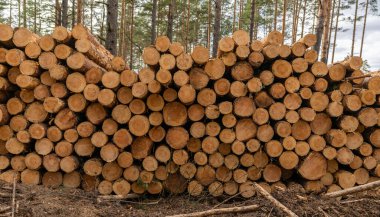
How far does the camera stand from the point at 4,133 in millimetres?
4754

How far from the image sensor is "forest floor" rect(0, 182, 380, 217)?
3.69m

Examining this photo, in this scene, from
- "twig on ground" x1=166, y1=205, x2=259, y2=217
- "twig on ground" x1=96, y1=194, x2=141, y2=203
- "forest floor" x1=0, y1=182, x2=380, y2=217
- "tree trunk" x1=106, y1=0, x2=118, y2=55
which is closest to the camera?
"twig on ground" x1=166, y1=205, x2=259, y2=217

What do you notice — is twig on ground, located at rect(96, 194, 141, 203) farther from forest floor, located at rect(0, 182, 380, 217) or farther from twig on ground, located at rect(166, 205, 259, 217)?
twig on ground, located at rect(166, 205, 259, 217)

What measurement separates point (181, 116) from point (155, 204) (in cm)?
126

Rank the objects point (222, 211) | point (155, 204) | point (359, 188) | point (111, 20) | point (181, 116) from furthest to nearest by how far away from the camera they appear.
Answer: point (111, 20) → point (155, 204) → point (181, 116) → point (359, 188) → point (222, 211)

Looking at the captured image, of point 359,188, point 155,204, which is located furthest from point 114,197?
point 359,188

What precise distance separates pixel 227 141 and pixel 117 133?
1474 millimetres

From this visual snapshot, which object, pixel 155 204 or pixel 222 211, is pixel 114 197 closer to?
pixel 155 204

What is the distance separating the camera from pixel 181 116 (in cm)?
462

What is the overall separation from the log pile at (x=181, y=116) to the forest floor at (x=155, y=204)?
0.66 ft

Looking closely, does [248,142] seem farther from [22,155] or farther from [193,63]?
[22,155]

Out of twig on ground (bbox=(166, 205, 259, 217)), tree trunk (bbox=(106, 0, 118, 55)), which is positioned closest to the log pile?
twig on ground (bbox=(166, 205, 259, 217))

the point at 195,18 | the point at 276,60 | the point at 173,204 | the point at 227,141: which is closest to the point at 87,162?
the point at 173,204

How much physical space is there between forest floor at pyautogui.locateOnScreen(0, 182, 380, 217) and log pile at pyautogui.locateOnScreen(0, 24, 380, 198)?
202 millimetres
